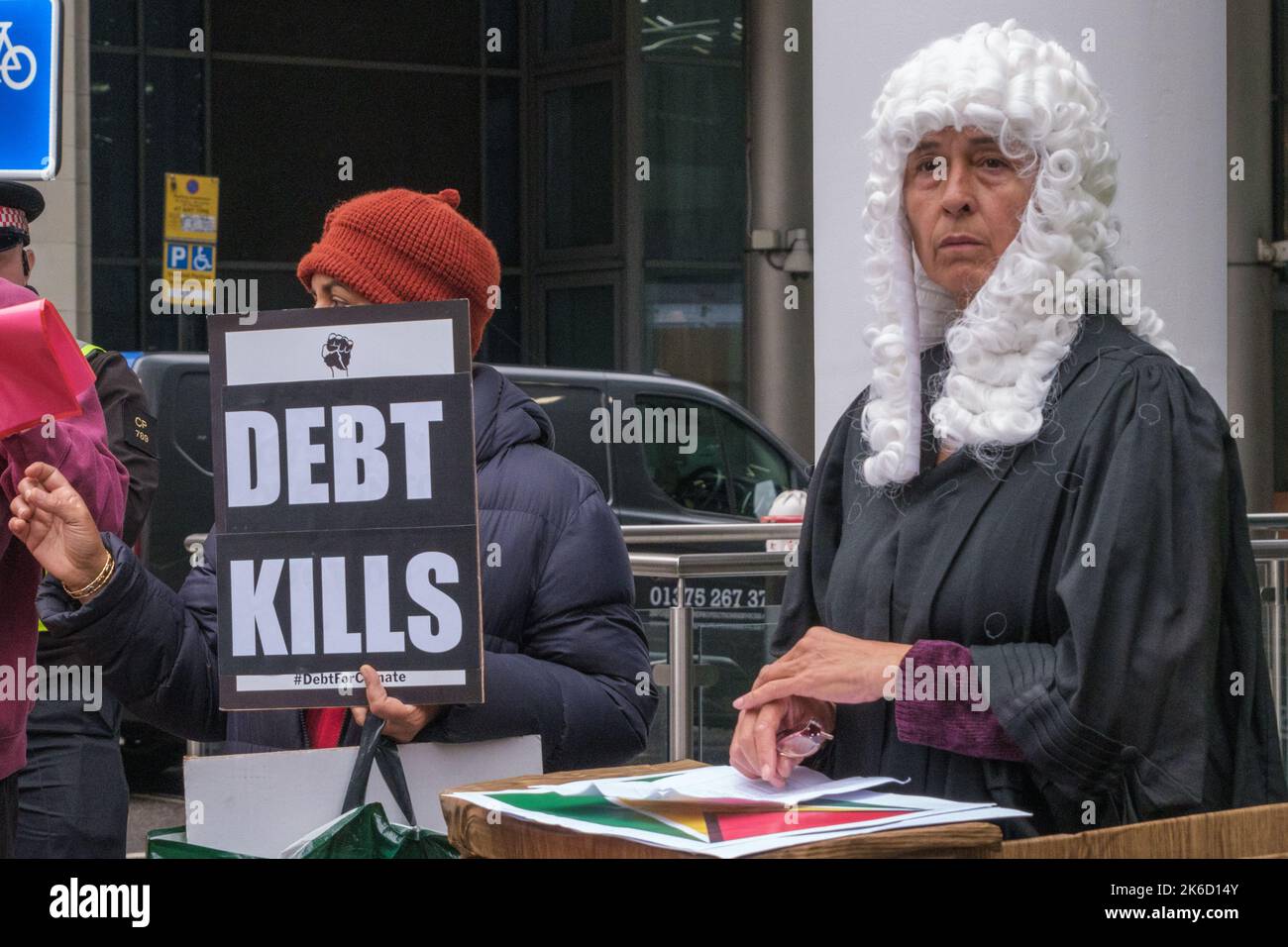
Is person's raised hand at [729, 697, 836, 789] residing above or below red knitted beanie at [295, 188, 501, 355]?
below

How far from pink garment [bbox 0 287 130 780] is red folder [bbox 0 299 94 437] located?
0.05m

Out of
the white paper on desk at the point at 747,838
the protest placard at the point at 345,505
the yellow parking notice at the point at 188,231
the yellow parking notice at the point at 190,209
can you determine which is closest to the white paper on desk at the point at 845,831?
the white paper on desk at the point at 747,838

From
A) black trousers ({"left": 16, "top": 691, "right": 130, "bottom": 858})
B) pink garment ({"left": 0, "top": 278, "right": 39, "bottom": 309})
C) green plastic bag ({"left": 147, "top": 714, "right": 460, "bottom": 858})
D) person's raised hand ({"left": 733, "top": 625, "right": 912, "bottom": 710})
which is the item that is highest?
pink garment ({"left": 0, "top": 278, "right": 39, "bottom": 309})

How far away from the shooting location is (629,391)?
403 inches

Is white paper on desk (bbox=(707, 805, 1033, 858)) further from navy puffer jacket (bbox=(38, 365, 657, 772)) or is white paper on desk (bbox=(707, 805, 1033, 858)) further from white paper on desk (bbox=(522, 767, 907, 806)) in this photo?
navy puffer jacket (bbox=(38, 365, 657, 772))

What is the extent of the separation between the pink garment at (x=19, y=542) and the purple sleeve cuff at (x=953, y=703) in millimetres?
1180

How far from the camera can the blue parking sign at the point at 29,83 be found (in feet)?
14.0

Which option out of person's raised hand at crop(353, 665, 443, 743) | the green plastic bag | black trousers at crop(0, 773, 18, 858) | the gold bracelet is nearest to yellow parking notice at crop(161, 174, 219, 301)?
black trousers at crop(0, 773, 18, 858)

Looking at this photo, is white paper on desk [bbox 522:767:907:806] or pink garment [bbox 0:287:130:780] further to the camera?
pink garment [bbox 0:287:130:780]

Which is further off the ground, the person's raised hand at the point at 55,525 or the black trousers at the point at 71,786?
the person's raised hand at the point at 55,525

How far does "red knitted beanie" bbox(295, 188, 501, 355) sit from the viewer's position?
2.87 metres

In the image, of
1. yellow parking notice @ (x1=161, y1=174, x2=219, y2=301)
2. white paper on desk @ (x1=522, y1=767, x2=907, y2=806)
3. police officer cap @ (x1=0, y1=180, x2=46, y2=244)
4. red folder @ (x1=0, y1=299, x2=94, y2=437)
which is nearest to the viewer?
white paper on desk @ (x1=522, y1=767, x2=907, y2=806)

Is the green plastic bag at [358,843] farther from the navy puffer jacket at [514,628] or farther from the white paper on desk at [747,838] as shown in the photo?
the navy puffer jacket at [514,628]
